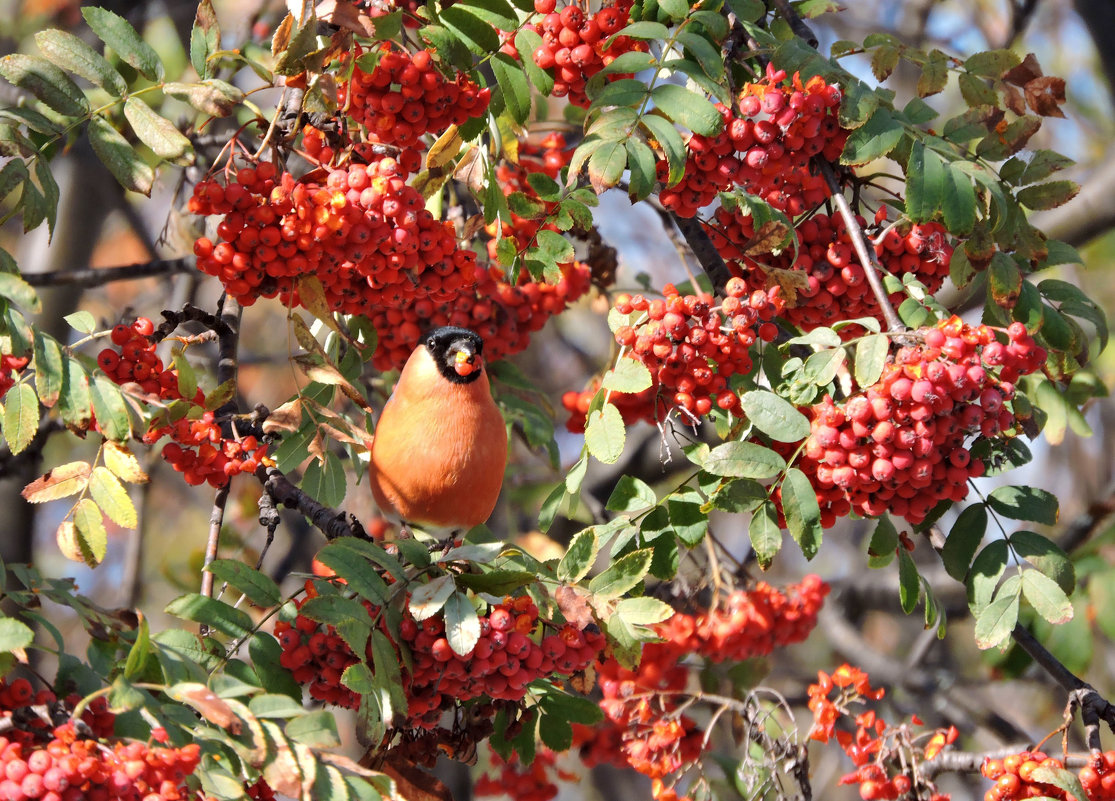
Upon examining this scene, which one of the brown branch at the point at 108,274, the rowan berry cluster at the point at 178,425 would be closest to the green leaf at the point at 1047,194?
the rowan berry cluster at the point at 178,425

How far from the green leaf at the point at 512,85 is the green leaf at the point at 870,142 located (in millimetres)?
648

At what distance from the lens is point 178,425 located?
2.18 metres

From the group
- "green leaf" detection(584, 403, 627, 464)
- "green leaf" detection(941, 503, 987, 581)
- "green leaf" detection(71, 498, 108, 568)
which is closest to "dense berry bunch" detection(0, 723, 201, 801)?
"green leaf" detection(71, 498, 108, 568)

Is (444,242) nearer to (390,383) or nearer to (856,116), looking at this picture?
(856,116)

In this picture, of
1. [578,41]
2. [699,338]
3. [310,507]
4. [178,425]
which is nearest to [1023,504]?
[699,338]

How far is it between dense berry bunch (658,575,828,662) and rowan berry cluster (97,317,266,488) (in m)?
1.34

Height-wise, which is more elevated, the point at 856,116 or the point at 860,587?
the point at 856,116

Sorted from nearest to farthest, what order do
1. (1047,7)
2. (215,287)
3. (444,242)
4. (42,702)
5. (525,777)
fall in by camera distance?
(42,702) < (444,242) < (525,777) < (215,287) < (1047,7)

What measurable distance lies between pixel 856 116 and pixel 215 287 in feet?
17.1

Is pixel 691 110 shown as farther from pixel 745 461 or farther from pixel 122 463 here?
pixel 122 463

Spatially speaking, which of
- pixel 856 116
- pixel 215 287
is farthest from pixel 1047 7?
pixel 856 116

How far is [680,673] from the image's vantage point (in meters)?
3.64

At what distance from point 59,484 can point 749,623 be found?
1.92 metres

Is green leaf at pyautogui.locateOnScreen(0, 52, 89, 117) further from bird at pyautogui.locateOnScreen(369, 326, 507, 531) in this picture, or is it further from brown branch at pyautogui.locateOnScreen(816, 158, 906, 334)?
brown branch at pyautogui.locateOnScreen(816, 158, 906, 334)
